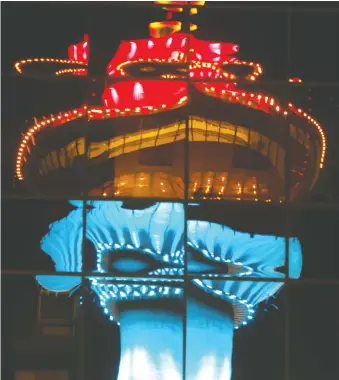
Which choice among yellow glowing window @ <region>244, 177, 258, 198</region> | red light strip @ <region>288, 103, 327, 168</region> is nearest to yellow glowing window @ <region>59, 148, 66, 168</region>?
yellow glowing window @ <region>244, 177, 258, 198</region>

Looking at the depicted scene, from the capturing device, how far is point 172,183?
32.6 ft

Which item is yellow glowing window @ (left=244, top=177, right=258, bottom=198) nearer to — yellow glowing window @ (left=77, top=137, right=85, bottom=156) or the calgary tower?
the calgary tower

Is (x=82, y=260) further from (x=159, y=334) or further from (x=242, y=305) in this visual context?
(x=242, y=305)

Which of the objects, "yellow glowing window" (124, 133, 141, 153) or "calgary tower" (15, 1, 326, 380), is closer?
"calgary tower" (15, 1, 326, 380)

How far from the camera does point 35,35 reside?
33.3 feet

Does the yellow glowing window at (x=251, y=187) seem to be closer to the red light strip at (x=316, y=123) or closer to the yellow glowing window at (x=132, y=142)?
the red light strip at (x=316, y=123)

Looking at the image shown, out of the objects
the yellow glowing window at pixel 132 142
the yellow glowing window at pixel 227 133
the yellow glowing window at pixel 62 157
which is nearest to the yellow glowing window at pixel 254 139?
the yellow glowing window at pixel 227 133

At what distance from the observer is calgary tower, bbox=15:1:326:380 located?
9.81 m

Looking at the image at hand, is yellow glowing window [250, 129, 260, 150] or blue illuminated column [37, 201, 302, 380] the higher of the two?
yellow glowing window [250, 129, 260, 150]

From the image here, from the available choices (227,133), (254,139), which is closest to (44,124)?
(227,133)

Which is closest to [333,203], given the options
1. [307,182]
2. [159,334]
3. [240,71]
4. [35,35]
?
[307,182]

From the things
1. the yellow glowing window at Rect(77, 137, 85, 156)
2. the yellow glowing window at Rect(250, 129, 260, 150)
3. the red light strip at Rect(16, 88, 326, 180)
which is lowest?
the yellow glowing window at Rect(77, 137, 85, 156)

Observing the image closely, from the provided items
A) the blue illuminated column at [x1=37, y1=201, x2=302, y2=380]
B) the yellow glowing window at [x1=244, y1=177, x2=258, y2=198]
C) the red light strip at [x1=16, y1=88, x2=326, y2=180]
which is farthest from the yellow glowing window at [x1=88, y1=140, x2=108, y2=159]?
the yellow glowing window at [x1=244, y1=177, x2=258, y2=198]

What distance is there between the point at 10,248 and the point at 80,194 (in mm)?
1281
